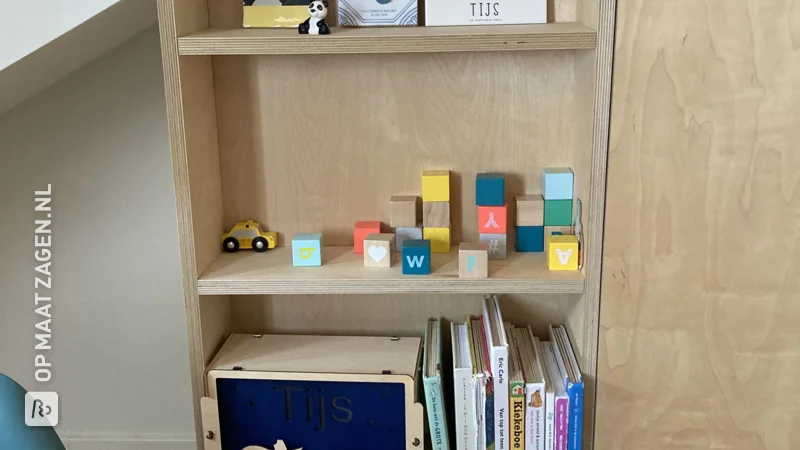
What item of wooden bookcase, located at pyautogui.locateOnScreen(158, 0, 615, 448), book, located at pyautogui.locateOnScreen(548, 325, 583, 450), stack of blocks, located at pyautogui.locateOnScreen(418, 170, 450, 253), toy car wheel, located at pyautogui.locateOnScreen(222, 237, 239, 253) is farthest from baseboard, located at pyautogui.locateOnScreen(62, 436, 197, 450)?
book, located at pyautogui.locateOnScreen(548, 325, 583, 450)

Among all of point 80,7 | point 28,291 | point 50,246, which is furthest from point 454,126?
point 28,291

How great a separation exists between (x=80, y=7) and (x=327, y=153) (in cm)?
49

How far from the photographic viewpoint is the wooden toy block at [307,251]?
1.32m

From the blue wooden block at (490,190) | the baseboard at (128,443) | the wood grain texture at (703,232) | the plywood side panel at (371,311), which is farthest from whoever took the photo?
the baseboard at (128,443)

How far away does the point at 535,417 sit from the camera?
1.26 m

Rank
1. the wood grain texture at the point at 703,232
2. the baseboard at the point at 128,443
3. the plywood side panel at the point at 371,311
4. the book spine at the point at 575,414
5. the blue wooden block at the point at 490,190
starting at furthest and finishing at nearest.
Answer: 1. the baseboard at the point at 128,443
2. the plywood side panel at the point at 371,311
3. the blue wooden block at the point at 490,190
4. the book spine at the point at 575,414
5. the wood grain texture at the point at 703,232

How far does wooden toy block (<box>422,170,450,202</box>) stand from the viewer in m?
1.35

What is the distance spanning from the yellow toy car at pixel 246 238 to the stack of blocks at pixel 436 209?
12.3 inches

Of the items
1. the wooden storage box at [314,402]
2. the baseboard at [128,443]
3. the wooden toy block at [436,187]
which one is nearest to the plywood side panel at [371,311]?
the wooden storage box at [314,402]

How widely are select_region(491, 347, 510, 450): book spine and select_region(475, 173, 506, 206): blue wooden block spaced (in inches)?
10.8

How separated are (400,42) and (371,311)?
59 cm

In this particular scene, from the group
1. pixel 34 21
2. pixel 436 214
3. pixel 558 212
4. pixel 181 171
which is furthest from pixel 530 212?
pixel 34 21

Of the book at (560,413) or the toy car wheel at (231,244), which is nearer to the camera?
the book at (560,413)

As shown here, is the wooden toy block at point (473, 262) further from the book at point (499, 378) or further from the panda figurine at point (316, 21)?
the panda figurine at point (316, 21)
